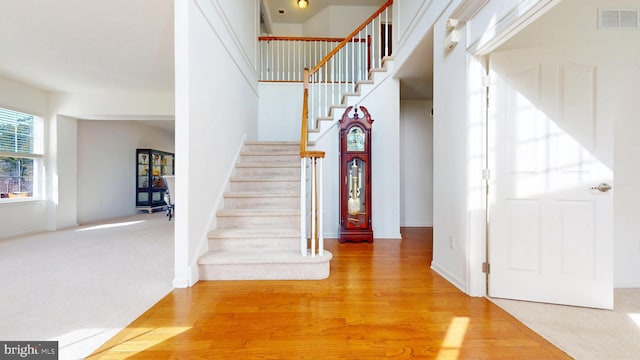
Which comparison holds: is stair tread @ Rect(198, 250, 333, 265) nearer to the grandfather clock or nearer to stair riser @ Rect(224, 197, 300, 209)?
stair riser @ Rect(224, 197, 300, 209)

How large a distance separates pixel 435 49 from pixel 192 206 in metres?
2.89

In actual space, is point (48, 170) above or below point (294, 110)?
below

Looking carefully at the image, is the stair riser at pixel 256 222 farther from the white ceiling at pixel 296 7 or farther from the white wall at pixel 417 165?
the white ceiling at pixel 296 7

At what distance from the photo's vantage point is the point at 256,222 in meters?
3.01

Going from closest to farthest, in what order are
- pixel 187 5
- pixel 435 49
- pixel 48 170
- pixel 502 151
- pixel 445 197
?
pixel 502 151 → pixel 187 5 → pixel 445 197 → pixel 435 49 → pixel 48 170

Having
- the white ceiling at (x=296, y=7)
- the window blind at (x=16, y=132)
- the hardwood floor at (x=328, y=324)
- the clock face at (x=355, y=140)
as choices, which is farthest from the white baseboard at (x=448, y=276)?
the window blind at (x=16, y=132)

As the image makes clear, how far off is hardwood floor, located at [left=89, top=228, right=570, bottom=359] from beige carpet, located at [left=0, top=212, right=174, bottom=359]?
0.19m

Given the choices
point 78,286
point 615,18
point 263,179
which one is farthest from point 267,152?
point 615,18

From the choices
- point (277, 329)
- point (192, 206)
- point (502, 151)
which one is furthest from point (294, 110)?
point (277, 329)

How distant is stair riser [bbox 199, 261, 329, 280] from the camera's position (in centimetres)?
245

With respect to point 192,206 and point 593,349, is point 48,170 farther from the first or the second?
point 593,349

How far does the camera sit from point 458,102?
237 cm

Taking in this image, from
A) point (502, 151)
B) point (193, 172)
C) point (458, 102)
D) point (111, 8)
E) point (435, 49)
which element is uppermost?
point (111, 8)

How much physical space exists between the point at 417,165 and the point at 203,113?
12.8 ft
